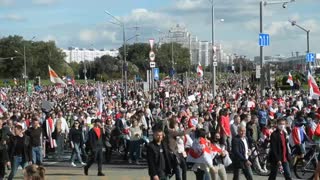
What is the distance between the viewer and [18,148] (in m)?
15.6

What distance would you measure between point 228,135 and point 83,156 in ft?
18.1

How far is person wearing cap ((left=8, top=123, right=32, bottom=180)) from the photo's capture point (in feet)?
50.9

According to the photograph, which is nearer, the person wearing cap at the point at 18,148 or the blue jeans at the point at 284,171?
the blue jeans at the point at 284,171

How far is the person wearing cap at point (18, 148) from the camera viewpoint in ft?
50.9

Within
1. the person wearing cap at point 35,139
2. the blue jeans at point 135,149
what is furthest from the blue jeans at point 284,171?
the blue jeans at point 135,149

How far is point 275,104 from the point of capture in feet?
88.6

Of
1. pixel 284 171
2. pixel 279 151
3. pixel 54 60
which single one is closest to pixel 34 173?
pixel 279 151

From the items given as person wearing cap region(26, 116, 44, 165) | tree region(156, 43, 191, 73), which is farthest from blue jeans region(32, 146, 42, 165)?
tree region(156, 43, 191, 73)

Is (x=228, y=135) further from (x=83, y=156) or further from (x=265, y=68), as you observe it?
(x=265, y=68)

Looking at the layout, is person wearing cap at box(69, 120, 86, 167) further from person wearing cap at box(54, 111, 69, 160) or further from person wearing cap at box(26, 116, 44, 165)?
person wearing cap at box(26, 116, 44, 165)

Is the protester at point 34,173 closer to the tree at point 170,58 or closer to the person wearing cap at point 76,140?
the person wearing cap at point 76,140

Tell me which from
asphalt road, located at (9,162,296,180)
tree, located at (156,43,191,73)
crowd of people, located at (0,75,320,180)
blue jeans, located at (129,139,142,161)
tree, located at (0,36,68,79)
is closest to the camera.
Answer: crowd of people, located at (0,75,320,180)

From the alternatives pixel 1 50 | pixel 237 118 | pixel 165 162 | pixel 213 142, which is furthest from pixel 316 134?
pixel 1 50

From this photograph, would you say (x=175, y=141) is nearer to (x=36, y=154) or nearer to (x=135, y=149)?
(x=36, y=154)
